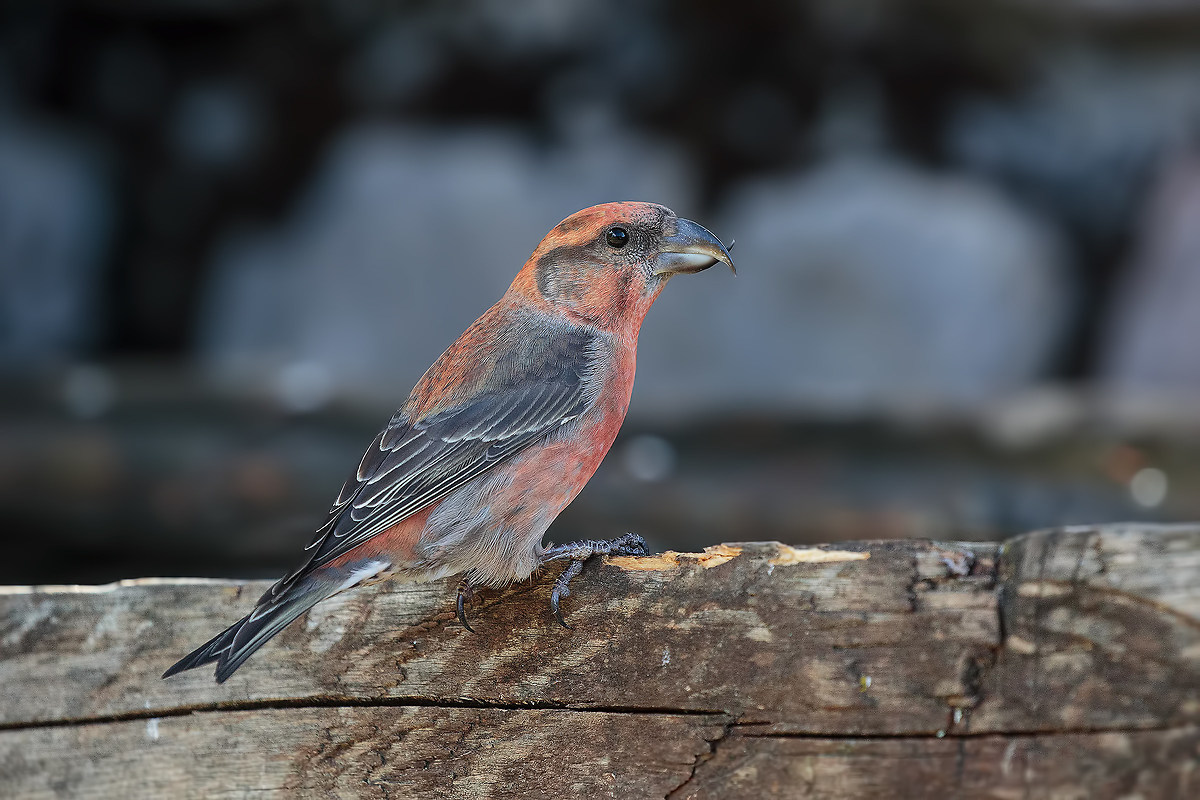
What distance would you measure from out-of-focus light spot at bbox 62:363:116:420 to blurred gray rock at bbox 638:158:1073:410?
304 cm

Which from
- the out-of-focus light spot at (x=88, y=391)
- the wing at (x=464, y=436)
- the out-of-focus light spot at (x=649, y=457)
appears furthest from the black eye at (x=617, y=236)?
the out-of-focus light spot at (x=88, y=391)

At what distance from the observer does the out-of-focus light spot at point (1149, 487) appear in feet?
15.1

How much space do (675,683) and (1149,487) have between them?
3.63 meters

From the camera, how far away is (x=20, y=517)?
5.29m

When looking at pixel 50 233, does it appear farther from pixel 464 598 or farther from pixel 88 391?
pixel 464 598

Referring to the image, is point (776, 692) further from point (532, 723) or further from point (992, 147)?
point (992, 147)

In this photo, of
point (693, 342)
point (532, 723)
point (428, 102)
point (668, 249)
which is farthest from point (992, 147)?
point (532, 723)

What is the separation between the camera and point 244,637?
77.2 inches

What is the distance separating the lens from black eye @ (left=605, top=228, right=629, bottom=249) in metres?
2.73

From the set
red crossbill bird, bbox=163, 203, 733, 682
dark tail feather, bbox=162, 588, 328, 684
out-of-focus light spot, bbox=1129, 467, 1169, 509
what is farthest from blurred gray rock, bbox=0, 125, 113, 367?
out-of-focus light spot, bbox=1129, 467, 1169, 509

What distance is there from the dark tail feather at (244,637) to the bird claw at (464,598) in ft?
0.95

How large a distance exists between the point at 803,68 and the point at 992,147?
119 centimetres

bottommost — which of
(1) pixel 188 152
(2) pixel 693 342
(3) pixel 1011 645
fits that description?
(3) pixel 1011 645

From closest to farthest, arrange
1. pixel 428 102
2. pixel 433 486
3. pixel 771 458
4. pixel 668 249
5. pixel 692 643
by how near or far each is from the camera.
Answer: pixel 692 643
pixel 433 486
pixel 668 249
pixel 771 458
pixel 428 102
